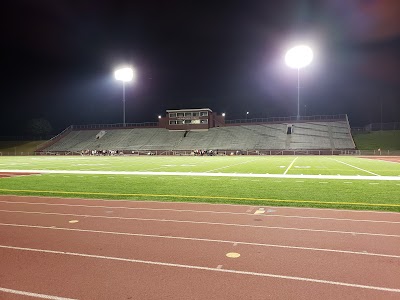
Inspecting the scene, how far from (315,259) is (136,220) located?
15.4 feet

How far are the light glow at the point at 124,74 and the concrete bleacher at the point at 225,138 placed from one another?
14044 millimetres

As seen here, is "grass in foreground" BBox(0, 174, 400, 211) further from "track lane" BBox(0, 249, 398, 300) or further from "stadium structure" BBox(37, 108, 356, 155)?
"stadium structure" BBox(37, 108, 356, 155)

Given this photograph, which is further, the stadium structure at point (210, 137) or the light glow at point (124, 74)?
the light glow at point (124, 74)

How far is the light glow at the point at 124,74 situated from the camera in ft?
250

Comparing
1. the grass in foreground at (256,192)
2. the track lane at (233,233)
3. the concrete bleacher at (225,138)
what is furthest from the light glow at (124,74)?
the track lane at (233,233)

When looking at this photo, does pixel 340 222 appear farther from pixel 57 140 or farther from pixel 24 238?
pixel 57 140

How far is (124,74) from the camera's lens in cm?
7619

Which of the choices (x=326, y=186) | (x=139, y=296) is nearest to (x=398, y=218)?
(x=326, y=186)

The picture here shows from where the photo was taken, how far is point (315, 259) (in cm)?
535

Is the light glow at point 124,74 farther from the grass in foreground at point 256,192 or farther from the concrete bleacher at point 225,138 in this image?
the grass in foreground at point 256,192

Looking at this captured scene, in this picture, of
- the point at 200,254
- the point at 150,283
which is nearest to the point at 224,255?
the point at 200,254

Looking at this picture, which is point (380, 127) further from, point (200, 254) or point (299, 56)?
point (200, 254)

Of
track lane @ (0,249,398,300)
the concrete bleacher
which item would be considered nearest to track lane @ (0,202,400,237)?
track lane @ (0,249,398,300)

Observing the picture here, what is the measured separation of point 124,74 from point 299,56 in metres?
40.5
